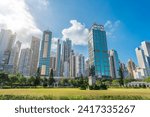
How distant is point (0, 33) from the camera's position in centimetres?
17838

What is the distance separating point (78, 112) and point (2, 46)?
194 meters

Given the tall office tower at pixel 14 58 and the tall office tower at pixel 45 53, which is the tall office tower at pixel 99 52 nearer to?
the tall office tower at pixel 45 53

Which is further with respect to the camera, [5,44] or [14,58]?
[14,58]

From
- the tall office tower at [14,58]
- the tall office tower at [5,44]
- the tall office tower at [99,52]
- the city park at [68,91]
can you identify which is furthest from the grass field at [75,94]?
the tall office tower at [14,58]

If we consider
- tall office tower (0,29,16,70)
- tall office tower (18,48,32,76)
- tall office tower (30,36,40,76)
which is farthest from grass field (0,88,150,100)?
tall office tower (0,29,16,70)

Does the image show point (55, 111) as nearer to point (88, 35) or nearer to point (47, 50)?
point (88, 35)

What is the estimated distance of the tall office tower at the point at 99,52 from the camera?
131250 mm

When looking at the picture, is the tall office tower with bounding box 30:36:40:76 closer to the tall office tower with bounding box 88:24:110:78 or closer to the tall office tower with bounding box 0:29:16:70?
the tall office tower with bounding box 0:29:16:70

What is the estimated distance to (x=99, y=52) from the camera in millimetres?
133875

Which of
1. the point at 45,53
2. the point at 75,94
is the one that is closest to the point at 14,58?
the point at 45,53

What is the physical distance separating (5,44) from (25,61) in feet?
112

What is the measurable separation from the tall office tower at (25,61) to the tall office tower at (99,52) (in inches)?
3254

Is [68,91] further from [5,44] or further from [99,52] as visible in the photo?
[5,44]

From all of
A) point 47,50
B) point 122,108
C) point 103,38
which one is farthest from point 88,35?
point 122,108
